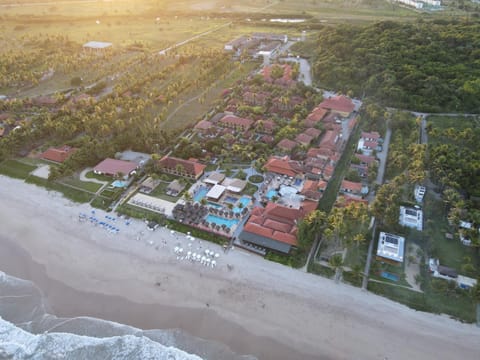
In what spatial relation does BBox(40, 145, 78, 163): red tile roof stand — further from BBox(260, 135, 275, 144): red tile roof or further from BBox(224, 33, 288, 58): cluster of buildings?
BBox(224, 33, 288, 58): cluster of buildings

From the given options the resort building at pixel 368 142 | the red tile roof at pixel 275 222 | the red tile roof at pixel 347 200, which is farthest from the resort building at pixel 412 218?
the resort building at pixel 368 142

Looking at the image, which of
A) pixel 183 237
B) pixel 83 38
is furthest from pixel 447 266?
pixel 83 38

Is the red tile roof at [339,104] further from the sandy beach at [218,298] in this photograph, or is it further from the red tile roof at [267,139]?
the sandy beach at [218,298]

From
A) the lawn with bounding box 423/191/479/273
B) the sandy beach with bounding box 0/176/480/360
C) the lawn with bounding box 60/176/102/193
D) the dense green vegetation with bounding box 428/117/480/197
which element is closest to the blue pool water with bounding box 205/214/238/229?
the sandy beach with bounding box 0/176/480/360

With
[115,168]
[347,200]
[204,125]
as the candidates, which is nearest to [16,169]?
[115,168]

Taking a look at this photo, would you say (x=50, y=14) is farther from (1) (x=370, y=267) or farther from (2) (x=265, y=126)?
(1) (x=370, y=267)
